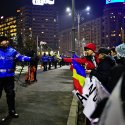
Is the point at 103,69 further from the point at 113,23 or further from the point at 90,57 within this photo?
the point at 113,23

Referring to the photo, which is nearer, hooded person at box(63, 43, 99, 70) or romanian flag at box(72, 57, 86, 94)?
hooded person at box(63, 43, 99, 70)

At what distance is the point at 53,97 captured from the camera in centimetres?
1154

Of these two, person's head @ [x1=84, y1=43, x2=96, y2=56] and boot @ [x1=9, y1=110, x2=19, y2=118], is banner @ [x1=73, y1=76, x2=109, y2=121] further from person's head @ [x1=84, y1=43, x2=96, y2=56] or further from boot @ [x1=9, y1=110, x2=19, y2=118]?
boot @ [x1=9, y1=110, x2=19, y2=118]

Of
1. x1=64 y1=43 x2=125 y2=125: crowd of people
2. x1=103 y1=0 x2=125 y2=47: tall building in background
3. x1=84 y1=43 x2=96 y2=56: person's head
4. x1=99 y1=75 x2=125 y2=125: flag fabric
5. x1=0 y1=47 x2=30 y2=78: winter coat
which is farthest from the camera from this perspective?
x1=103 y1=0 x2=125 y2=47: tall building in background

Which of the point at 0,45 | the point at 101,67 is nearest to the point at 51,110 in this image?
the point at 0,45

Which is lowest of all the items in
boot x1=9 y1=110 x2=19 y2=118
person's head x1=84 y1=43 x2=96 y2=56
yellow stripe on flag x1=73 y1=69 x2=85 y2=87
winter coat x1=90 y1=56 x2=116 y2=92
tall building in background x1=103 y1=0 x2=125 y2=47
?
boot x1=9 y1=110 x2=19 y2=118

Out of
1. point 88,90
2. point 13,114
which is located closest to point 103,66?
point 88,90

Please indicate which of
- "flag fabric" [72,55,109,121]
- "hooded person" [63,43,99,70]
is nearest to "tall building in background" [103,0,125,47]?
"flag fabric" [72,55,109,121]

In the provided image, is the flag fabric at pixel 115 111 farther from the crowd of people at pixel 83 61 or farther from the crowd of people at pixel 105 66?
the crowd of people at pixel 83 61

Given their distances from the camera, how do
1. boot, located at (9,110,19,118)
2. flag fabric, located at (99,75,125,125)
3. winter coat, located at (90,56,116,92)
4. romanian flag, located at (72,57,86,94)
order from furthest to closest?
boot, located at (9,110,19,118), romanian flag, located at (72,57,86,94), winter coat, located at (90,56,116,92), flag fabric, located at (99,75,125,125)

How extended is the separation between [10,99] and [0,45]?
1.21 metres

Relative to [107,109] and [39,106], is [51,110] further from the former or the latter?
[107,109]

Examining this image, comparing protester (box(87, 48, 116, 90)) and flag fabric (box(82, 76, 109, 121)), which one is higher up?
protester (box(87, 48, 116, 90))

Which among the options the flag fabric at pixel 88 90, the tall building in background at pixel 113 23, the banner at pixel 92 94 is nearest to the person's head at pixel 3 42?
the flag fabric at pixel 88 90
